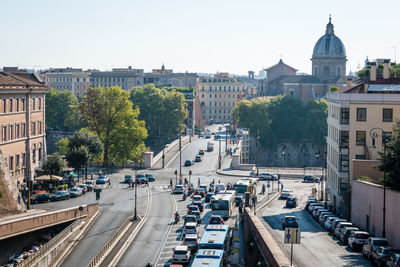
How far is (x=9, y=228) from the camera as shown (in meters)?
47.8

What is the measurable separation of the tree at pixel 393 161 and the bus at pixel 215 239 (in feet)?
37.9

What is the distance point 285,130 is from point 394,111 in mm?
82577

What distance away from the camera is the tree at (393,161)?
43.7 metres

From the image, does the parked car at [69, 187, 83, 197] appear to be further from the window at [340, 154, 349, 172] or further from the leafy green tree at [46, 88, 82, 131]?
the leafy green tree at [46, 88, 82, 131]

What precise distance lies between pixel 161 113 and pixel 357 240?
108482 mm

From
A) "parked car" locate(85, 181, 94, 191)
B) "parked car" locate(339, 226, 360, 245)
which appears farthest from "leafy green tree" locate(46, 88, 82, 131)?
"parked car" locate(339, 226, 360, 245)

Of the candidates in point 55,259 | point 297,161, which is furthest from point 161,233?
point 297,161

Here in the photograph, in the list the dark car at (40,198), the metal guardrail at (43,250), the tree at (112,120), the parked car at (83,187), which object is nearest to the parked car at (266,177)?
the tree at (112,120)

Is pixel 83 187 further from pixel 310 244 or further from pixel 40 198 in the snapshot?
pixel 310 244

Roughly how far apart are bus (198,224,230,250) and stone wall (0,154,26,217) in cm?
1643

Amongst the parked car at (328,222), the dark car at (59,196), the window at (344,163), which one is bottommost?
the parked car at (328,222)

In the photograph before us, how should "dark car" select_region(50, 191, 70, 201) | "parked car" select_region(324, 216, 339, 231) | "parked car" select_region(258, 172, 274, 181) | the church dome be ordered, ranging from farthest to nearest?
the church dome
"parked car" select_region(258, 172, 274, 181)
"dark car" select_region(50, 191, 70, 201)
"parked car" select_region(324, 216, 339, 231)

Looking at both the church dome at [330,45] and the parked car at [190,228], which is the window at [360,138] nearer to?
the parked car at [190,228]

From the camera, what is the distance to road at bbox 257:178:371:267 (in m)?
38.3
